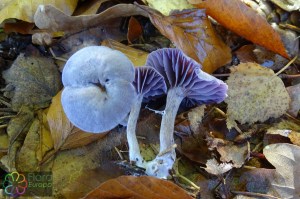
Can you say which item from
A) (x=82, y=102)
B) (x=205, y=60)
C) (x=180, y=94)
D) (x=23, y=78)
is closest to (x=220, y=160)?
(x=180, y=94)

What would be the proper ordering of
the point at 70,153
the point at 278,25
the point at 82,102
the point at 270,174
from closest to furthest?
1. the point at 82,102
2. the point at 270,174
3. the point at 70,153
4. the point at 278,25

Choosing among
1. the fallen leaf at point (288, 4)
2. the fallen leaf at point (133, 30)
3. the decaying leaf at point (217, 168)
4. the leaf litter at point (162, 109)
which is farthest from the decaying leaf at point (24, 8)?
the fallen leaf at point (288, 4)

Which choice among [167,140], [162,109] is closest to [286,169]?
[167,140]

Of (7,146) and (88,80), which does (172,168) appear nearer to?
(88,80)

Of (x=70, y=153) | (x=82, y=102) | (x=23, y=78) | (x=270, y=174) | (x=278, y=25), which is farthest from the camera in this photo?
A: (x=278, y=25)
